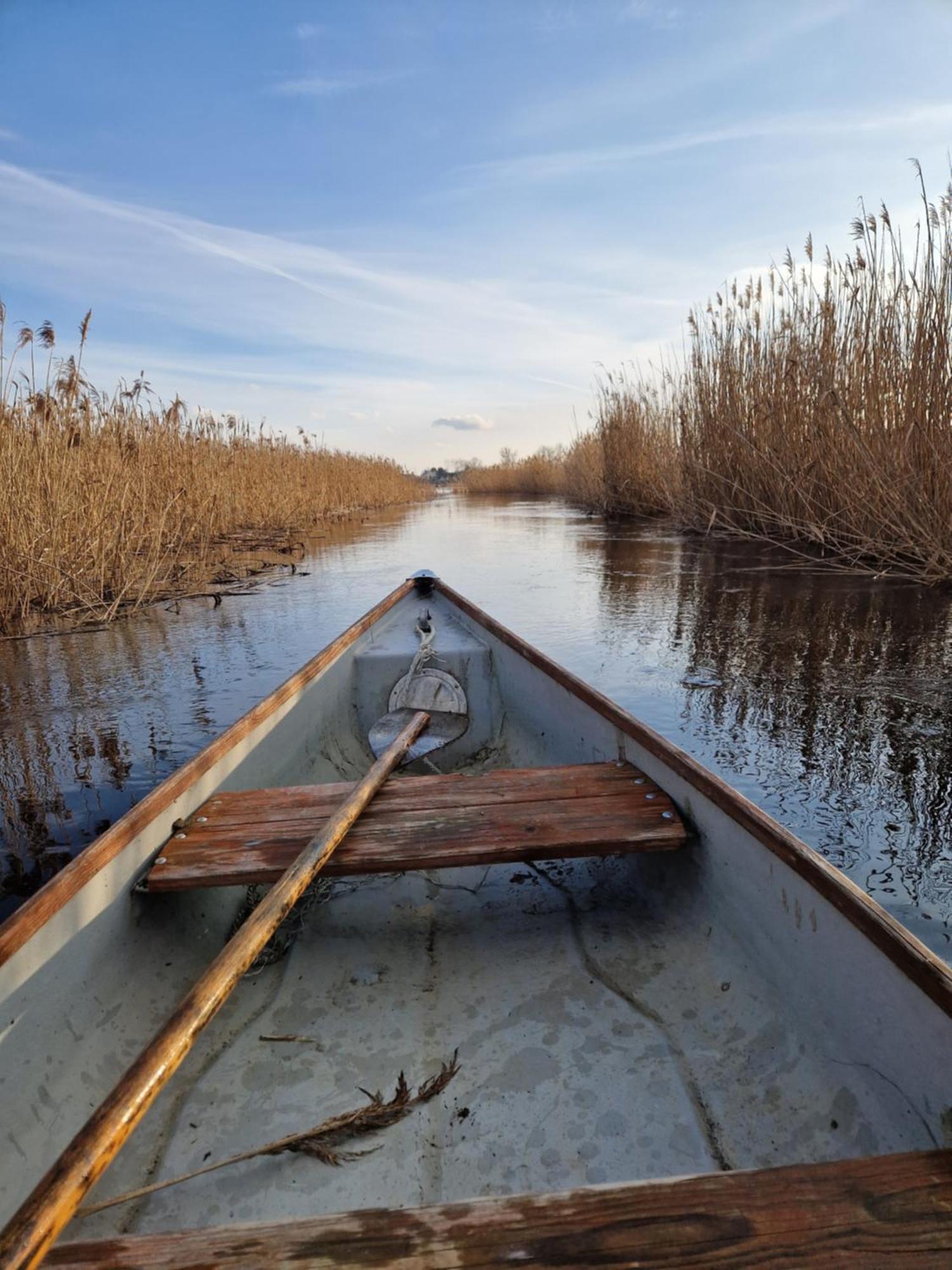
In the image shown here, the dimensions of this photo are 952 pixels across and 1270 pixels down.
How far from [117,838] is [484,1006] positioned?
0.80 meters

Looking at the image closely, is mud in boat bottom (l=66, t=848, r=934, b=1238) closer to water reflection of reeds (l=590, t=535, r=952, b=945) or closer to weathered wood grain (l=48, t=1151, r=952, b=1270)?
weathered wood grain (l=48, t=1151, r=952, b=1270)

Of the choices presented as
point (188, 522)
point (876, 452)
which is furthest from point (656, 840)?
point (188, 522)

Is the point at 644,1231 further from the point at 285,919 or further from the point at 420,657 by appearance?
the point at 420,657

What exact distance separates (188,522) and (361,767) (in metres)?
5.88

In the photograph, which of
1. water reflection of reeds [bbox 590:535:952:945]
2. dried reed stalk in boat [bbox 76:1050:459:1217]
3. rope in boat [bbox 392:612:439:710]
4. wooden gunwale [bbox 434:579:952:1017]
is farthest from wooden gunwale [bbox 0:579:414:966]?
water reflection of reeds [bbox 590:535:952:945]

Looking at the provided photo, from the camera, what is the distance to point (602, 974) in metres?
1.45

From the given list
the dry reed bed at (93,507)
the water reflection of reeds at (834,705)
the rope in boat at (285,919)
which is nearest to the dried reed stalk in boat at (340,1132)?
the rope in boat at (285,919)

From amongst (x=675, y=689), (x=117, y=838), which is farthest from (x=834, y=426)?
(x=117, y=838)

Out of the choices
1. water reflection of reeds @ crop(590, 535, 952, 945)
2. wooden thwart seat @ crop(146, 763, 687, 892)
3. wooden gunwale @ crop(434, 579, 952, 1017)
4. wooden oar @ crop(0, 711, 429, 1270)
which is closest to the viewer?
wooden oar @ crop(0, 711, 429, 1270)

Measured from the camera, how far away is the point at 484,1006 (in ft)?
4.55

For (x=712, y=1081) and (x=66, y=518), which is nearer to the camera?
(x=712, y=1081)

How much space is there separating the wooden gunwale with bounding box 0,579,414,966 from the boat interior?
47mm

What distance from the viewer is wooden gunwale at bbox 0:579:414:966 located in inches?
42.3

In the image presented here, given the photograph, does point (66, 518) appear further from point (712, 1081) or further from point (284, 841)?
point (712, 1081)
